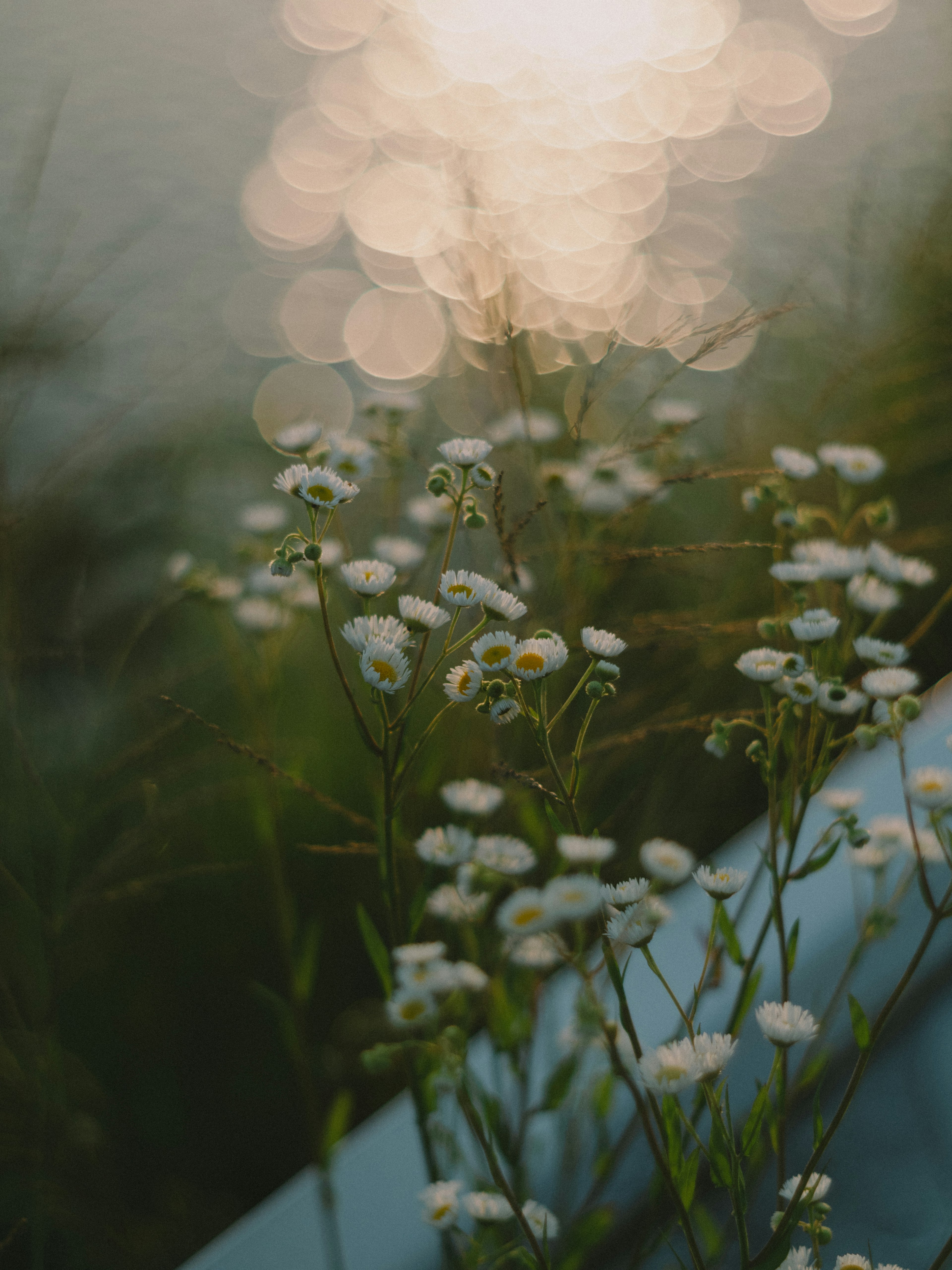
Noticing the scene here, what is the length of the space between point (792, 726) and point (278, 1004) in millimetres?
299

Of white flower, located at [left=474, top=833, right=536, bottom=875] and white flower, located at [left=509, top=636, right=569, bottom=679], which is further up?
white flower, located at [left=509, top=636, right=569, bottom=679]

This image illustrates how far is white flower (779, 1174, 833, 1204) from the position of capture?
32 centimetres

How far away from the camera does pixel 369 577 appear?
1.21 ft

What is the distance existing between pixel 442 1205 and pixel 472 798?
174 millimetres

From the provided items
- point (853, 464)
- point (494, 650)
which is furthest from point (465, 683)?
point (853, 464)

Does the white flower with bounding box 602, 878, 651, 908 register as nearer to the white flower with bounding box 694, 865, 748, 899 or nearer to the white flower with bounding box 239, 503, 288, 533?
the white flower with bounding box 694, 865, 748, 899

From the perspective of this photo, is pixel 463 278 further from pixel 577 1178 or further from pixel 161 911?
pixel 161 911

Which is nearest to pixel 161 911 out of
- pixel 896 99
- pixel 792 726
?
pixel 792 726

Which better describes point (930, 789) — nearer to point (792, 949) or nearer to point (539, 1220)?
point (792, 949)

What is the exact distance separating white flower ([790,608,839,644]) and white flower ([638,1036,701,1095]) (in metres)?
0.18

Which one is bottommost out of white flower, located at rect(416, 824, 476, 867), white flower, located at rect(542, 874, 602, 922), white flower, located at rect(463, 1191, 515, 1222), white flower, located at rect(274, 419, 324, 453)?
white flower, located at rect(463, 1191, 515, 1222)

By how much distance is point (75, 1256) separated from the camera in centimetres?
67

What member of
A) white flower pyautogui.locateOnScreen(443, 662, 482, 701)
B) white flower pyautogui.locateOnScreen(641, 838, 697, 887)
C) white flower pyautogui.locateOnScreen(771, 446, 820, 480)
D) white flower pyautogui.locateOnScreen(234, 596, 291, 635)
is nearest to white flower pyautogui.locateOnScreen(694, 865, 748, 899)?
white flower pyautogui.locateOnScreen(641, 838, 697, 887)

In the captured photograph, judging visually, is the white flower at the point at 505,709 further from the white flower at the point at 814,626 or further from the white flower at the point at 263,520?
the white flower at the point at 263,520
